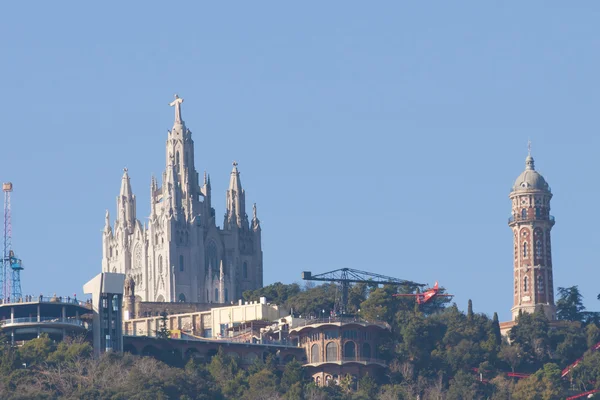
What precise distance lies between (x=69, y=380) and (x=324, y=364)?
27.9m

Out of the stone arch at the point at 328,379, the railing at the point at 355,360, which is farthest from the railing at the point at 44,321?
the railing at the point at 355,360

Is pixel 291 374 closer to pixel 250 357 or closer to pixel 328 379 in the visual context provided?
Result: pixel 328 379

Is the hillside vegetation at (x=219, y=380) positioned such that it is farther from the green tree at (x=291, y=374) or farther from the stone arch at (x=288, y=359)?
the stone arch at (x=288, y=359)

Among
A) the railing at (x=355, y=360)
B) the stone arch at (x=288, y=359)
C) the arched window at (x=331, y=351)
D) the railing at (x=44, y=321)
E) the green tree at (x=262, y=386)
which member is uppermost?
the railing at (x=44, y=321)

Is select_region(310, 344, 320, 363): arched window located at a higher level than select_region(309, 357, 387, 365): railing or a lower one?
higher

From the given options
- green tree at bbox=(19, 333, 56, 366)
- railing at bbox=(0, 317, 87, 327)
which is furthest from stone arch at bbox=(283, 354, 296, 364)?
green tree at bbox=(19, 333, 56, 366)

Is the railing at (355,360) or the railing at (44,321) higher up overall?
the railing at (44,321)

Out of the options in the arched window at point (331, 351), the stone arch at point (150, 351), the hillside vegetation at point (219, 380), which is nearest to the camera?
the hillside vegetation at point (219, 380)

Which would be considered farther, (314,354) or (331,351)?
(314,354)

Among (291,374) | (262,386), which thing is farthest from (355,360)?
(262,386)

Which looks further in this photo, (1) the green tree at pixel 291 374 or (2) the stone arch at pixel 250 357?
(2) the stone arch at pixel 250 357

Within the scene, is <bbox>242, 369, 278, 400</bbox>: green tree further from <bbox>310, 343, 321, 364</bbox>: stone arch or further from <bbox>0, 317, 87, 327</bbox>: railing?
<bbox>0, 317, 87, 327</bbox>: railing

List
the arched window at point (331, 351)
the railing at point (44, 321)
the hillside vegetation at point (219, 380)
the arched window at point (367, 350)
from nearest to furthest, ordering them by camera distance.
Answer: the hillside vegetation at point (219, 380) < the railing at point (44, 321) < the arched window at point (331, 351) < the arched window at point (367, 350)

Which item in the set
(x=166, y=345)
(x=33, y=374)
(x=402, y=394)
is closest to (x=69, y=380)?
(x=33, y=374)
